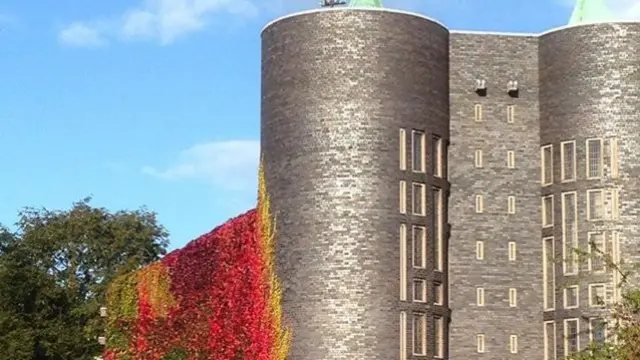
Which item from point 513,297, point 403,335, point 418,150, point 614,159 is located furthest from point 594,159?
point 403,335

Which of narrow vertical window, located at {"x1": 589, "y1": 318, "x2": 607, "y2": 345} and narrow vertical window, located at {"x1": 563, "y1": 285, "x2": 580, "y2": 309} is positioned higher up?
narrow vertical window, located at {"x1": 563, "y1": 285, "x2": 580, "y2": 309}

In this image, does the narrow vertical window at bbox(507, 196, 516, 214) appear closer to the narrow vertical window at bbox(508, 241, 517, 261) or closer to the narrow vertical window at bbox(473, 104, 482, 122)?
the narrow vertical window at bbox(508, 241, 517, 261)

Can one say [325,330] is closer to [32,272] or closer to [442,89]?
[442,89]

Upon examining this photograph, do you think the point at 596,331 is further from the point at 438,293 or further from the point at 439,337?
the point at 438,293

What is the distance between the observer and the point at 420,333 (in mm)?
54469

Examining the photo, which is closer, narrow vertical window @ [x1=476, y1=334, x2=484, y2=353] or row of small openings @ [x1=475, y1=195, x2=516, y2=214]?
narrow vertical window @ [x1=476, y1=334, x2=484, y2=353]

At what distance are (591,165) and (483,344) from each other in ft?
25.5

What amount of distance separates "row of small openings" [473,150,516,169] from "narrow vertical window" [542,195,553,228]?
1813 millimetres

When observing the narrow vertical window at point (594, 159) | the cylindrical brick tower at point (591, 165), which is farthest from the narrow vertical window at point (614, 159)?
the narrow vertical window at point (594, 159)

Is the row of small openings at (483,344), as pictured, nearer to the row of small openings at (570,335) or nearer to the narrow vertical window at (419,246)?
the row of small openings at (570,335)

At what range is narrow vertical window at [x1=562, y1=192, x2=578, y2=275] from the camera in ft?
182

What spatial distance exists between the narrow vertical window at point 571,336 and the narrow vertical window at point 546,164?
214 inches

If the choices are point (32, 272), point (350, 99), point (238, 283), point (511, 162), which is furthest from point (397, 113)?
point (32, 272)

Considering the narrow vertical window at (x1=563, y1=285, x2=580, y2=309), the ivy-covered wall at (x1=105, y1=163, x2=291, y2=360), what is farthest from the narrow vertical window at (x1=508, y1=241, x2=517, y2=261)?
the ivy-covered wall at (x1=105, y1=163, x2=291, y2=360)
